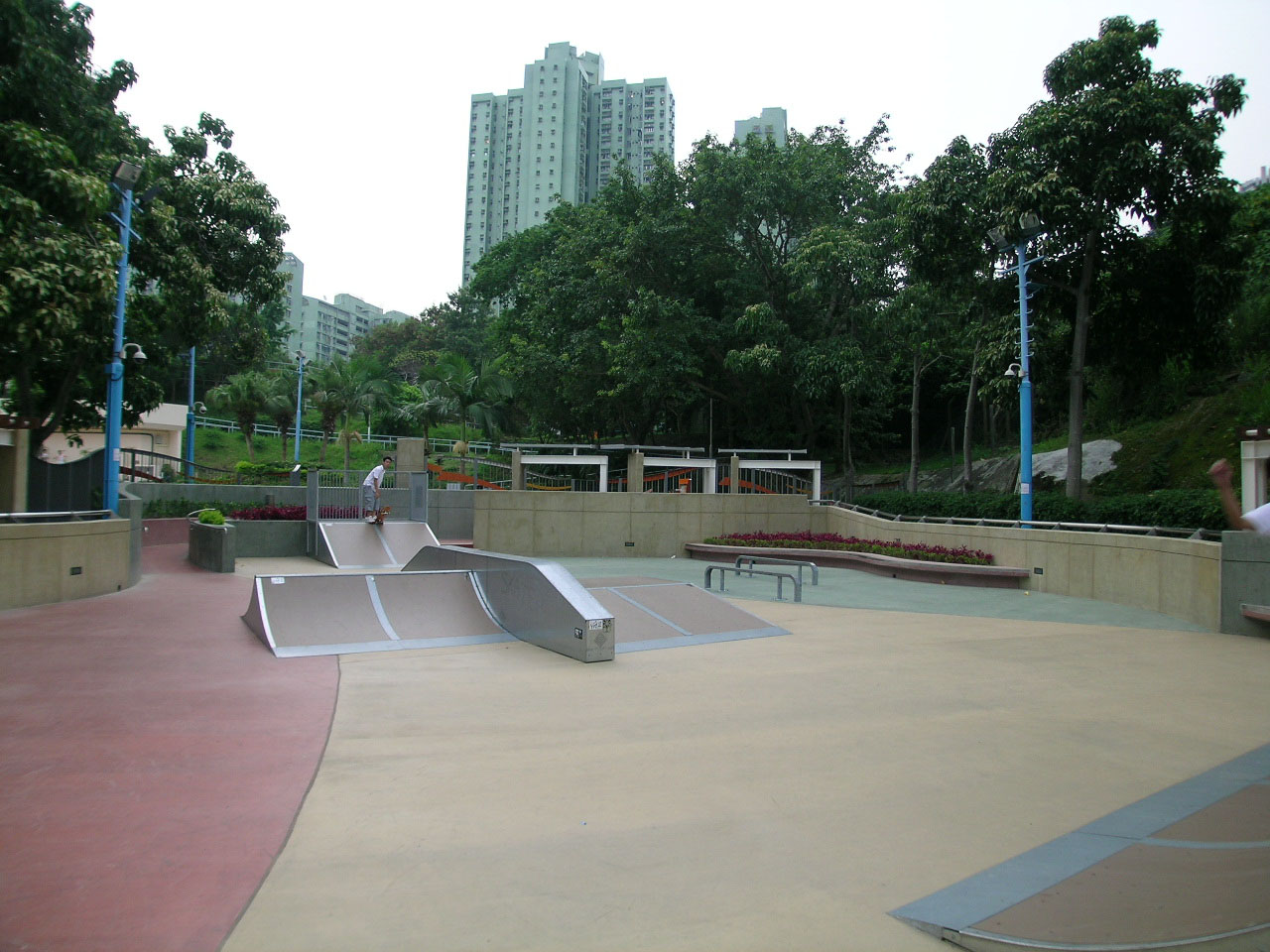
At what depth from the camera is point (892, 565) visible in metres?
18.0

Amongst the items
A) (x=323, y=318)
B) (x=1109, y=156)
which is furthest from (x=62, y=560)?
(x=323, y=318)

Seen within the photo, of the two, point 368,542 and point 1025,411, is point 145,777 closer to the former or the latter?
point 368,542

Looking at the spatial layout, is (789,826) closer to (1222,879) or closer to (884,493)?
(1222,879)

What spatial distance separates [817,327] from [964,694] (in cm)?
2245

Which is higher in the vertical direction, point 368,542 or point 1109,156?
point 1109,156

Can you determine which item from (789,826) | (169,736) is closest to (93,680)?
(169,736)

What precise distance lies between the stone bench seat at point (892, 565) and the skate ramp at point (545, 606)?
10.2m

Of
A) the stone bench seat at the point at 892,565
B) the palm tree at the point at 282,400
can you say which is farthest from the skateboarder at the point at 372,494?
the palm tree at the point at 282,400

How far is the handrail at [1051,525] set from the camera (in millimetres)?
12338

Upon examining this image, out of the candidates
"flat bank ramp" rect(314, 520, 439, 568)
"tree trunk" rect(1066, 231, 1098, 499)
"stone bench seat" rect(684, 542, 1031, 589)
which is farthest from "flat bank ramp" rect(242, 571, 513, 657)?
"tree trunk" rect(1066, 231, 1098, 499)

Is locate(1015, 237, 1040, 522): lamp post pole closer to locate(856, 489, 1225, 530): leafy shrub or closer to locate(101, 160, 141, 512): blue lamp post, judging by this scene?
locate(856, 489, 1225, 530): leafy shrub

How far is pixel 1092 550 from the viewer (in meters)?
14.2

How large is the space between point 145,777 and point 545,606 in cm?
463

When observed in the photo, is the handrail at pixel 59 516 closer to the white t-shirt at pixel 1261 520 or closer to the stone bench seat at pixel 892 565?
the white t-shirt at pixel 1261 520
